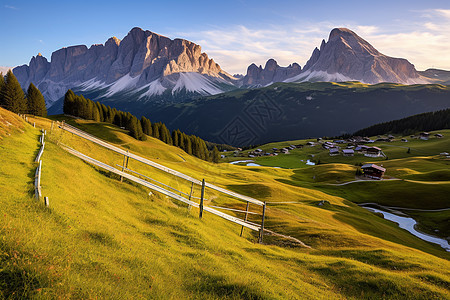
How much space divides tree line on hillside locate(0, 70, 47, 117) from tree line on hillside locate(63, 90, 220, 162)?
11.9 meters

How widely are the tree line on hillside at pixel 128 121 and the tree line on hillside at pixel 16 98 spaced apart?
1187 cm

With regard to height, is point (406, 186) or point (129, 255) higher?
point (129, 255)

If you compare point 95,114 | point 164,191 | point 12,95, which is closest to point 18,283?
point 164,191

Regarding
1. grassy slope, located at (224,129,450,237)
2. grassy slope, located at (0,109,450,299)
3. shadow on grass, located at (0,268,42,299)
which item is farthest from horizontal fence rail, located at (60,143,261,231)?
grassy slope, located at (224,129,450,237)

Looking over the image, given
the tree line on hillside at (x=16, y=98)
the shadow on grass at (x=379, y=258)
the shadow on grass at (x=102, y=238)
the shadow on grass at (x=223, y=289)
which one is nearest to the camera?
the shadow on grass at (x=223, y=289)

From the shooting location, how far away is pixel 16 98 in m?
70.4

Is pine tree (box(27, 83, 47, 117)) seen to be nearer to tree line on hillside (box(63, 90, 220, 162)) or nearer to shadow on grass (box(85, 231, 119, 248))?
tree line on hillside (box(63, 90, 220, 162))

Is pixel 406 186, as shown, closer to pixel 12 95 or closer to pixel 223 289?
pixel 223 289

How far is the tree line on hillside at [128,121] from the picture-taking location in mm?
91375

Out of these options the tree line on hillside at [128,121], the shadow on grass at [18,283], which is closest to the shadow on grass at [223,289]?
the shadow on grass at [18,283]

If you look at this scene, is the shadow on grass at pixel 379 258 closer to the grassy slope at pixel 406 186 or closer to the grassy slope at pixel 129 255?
the grassy slope at pixel 129 255

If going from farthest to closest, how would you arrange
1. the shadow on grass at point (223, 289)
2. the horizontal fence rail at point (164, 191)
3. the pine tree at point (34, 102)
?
the pine tree at point (34, 102)
the horizontal fence rail at point (164, 191)
the shadow on grass at point (223, 289)

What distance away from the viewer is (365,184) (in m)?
79.6

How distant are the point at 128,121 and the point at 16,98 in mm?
36363
